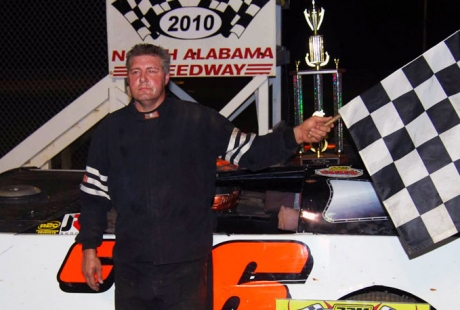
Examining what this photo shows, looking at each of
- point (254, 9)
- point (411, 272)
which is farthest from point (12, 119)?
point (411, 272)

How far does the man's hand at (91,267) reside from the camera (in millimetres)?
3041

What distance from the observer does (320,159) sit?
4.59m

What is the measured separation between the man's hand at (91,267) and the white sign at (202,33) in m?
3.57

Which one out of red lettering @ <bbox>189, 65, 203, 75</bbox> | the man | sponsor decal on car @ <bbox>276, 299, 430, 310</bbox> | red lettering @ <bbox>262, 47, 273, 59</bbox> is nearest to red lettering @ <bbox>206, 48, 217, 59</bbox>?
red lettering @ <bbox>189, 65, 203, 75</bbox>

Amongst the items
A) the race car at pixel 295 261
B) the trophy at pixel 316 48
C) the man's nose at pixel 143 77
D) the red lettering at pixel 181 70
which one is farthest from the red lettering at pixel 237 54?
the man's nose at pixel 143 77

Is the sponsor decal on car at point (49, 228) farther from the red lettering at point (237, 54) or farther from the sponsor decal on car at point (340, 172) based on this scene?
the red lettering at point (237, 54)

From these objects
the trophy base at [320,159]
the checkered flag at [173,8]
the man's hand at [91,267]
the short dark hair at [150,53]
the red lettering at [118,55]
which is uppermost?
the checkered flag at [173,8]

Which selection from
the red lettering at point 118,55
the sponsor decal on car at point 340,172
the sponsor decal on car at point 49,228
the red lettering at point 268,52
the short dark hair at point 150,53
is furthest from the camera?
the red lettering at point 118,55

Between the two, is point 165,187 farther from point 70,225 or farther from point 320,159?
point 320,159

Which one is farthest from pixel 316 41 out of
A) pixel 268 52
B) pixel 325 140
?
pixel 268 52

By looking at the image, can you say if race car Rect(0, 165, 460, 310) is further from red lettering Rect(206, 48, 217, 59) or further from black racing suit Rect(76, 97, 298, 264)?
red lettering Rect(206, 48, 217, 59)

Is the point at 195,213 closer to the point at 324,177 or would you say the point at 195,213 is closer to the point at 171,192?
the point at 171,192

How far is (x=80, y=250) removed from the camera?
3328mm

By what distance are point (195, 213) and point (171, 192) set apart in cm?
15
